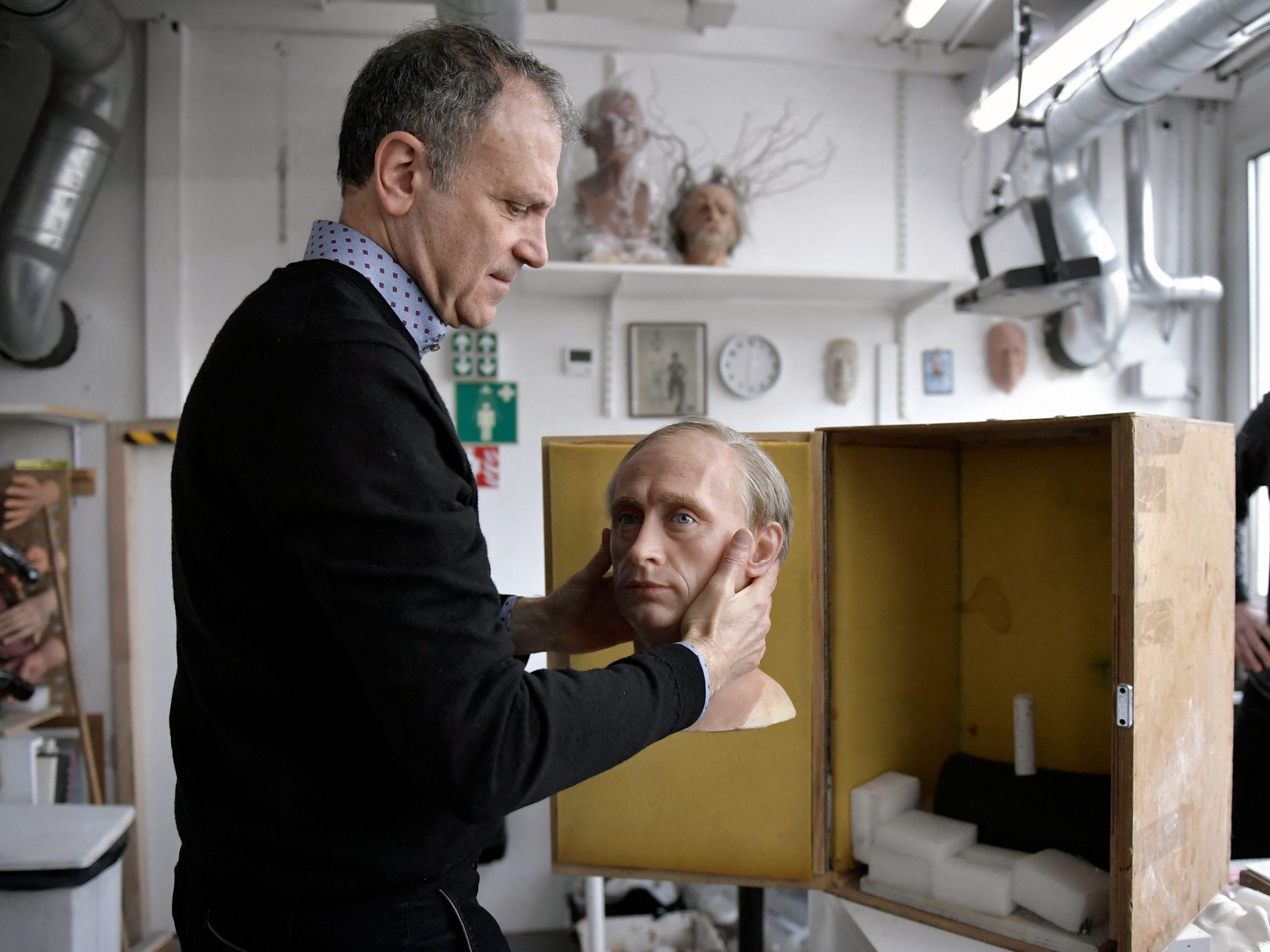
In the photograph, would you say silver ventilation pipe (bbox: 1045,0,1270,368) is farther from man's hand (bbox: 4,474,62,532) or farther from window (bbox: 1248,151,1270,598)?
man's hand (bbox: 4,474,62,532)

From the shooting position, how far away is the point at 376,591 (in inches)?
28.9

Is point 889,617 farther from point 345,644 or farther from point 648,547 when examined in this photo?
point 345,644

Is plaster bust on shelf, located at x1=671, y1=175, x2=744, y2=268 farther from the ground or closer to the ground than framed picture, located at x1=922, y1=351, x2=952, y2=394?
farther from the ground

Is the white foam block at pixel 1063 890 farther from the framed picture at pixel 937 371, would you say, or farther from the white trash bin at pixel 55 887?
the framed picture at pixel 937 371

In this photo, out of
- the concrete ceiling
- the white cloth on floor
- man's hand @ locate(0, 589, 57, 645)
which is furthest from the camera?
the concrete ceiling

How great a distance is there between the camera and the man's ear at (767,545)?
132cm

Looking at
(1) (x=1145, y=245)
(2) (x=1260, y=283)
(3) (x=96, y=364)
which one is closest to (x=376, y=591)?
(3) (x=96, y=364)

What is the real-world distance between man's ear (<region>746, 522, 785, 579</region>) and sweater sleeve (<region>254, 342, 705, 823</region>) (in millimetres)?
578


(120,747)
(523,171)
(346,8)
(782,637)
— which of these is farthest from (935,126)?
(120,747)

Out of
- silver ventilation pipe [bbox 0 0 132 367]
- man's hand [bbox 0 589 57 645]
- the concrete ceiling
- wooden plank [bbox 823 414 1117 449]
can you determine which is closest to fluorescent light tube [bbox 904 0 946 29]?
the concrete ceiling

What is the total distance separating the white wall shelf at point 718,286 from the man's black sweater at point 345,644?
211 cm

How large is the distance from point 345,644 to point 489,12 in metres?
2.39

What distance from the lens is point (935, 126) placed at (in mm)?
3570

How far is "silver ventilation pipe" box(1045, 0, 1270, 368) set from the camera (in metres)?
2.45
